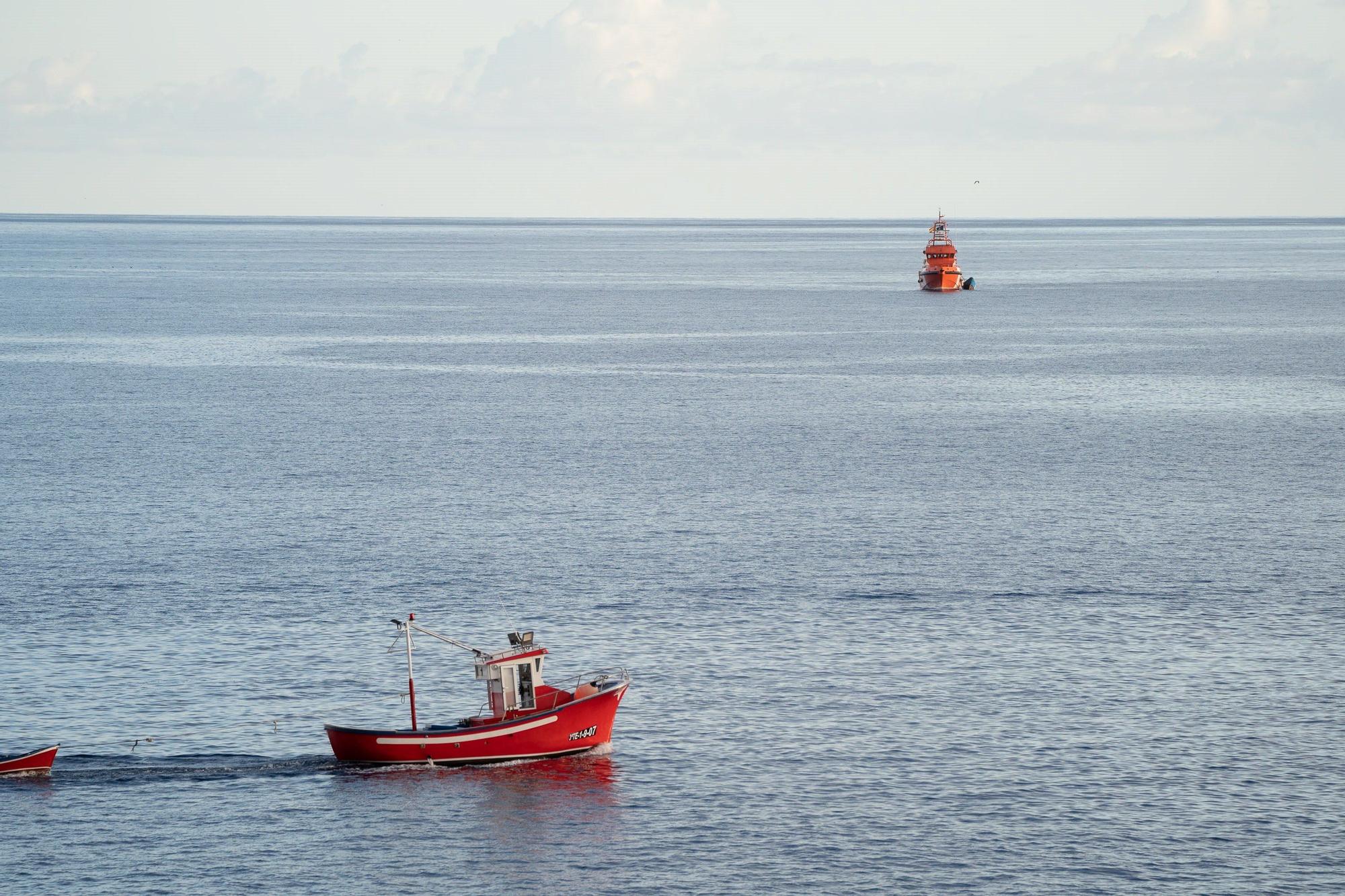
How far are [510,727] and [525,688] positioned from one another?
2200 mm

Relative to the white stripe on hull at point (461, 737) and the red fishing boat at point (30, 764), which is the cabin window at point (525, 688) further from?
the red fishing boat at point (30, 764)

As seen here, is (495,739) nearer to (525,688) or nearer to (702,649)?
(525,688)

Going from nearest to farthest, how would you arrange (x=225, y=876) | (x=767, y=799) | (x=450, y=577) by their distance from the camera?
(x=225, y=876), (x=767, y=799), (x=450, y=577)

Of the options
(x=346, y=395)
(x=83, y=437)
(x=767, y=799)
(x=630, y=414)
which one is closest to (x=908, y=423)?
(x=630, y=414)

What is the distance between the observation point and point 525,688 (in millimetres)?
69875

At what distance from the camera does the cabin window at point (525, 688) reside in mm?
69438

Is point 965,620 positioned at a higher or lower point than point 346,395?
lower

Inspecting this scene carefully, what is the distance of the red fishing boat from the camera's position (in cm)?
6544

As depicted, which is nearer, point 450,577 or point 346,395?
point 450,577

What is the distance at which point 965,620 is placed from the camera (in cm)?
8825

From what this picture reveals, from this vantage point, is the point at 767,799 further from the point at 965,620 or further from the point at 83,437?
the point at 83,437

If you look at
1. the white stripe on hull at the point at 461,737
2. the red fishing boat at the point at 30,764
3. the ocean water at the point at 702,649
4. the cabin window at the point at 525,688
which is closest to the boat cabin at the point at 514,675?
the cabin window at the point at 525,688

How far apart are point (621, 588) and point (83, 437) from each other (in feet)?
233

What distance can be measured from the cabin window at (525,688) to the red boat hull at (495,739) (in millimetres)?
1018
